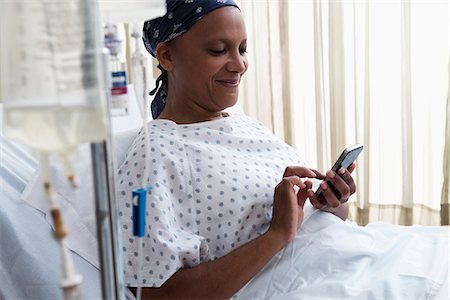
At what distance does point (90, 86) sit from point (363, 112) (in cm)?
225

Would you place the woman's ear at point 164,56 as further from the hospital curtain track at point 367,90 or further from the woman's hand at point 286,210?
the hospital curtain track at point 367,90

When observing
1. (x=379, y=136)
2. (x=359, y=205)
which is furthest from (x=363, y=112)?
(x=359, y=205)

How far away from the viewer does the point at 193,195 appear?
1.34 m

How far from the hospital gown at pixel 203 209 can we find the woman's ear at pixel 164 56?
0.50ft

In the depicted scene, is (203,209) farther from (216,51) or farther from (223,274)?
(216,51)

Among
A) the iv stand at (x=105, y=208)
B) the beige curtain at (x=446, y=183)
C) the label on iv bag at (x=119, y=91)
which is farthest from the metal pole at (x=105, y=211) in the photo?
the beige curtain at (x=446, y=183)

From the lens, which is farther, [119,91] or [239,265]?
[239,265]

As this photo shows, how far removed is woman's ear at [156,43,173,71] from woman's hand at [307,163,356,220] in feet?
1.51

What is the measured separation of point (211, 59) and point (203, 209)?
1.20ft

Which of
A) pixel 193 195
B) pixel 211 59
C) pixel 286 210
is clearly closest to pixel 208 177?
pixel 193 195

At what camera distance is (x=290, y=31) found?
111 inches

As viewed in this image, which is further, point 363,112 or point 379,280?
point 363,112

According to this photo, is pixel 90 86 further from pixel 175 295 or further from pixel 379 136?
pixel 379 136

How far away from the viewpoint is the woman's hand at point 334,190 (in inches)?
56.7
